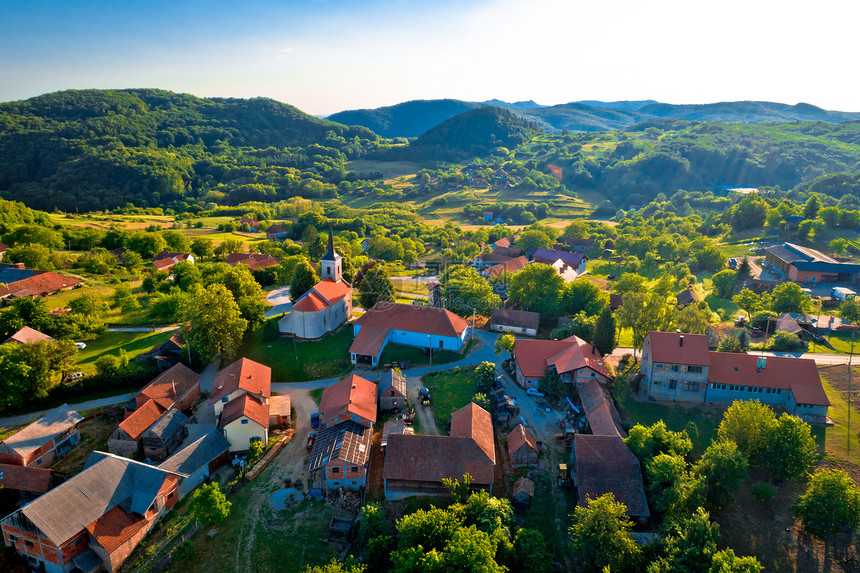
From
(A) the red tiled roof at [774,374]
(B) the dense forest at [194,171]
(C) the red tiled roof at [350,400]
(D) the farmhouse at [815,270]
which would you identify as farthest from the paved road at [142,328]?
(B) the dense forest at [194,171]

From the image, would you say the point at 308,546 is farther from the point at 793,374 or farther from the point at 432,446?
the point at 793,374

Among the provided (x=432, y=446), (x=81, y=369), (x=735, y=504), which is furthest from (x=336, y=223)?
(x=735, y=504)

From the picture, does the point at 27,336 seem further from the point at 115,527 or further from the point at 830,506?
the point at 830,506

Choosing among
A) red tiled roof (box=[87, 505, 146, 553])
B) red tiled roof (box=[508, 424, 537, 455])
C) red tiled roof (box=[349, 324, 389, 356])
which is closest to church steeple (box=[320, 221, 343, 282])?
red tiled roof (box=[349, 324, 389, 356])

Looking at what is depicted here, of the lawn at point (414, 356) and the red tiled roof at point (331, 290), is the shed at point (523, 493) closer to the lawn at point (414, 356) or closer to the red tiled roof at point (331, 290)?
the lawn at point (414, 356)

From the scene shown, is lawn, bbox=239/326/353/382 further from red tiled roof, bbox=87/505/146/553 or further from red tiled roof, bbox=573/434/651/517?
red tiled roof, bbox=573/434/651/517
